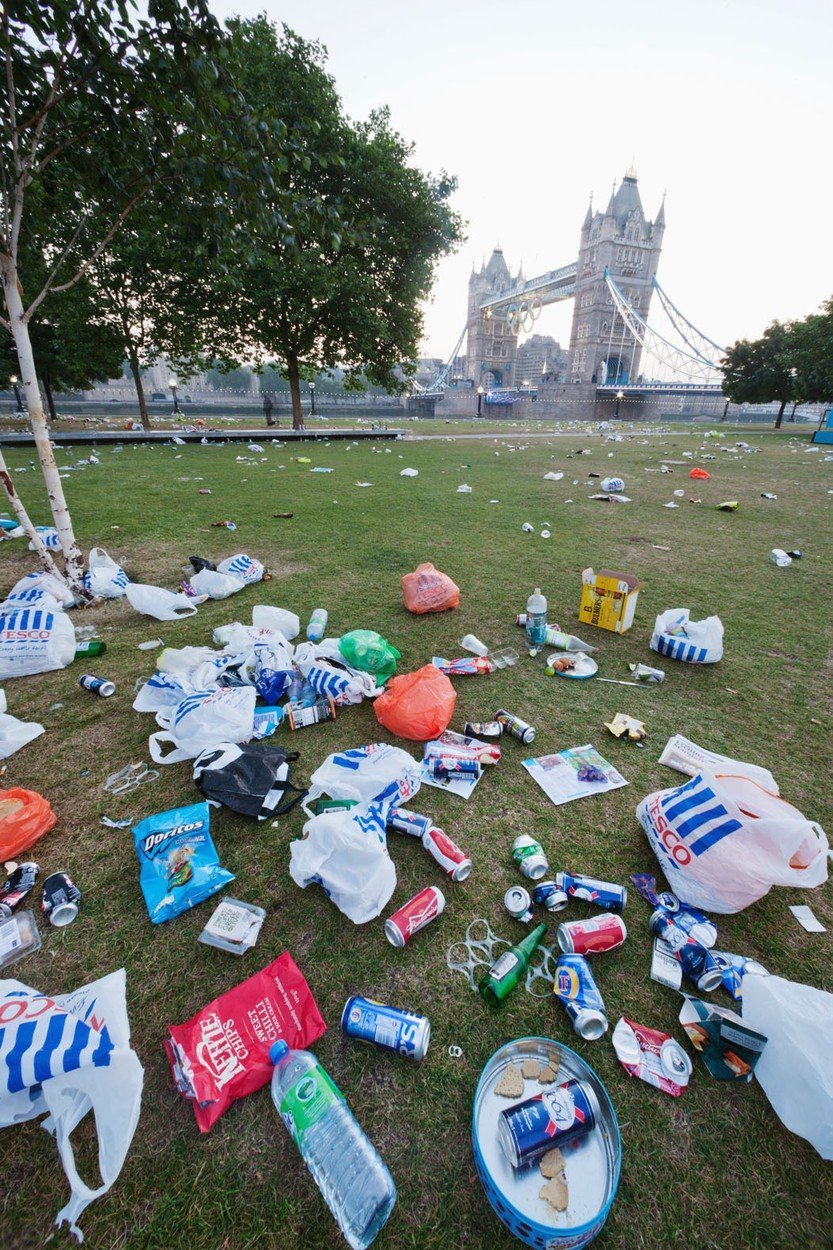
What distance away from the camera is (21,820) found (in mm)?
2115

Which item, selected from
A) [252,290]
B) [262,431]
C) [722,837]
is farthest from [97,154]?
[262,431]

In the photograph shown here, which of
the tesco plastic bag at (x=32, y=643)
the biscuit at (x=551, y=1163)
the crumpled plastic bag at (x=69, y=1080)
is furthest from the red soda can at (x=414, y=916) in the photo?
the tesco plastic bag at (x=32, y=643)

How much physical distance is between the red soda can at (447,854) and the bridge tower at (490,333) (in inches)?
4219

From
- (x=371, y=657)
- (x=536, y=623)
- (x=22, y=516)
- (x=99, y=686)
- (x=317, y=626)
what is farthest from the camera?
(x=22, y=516)

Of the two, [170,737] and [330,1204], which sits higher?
[170,737]

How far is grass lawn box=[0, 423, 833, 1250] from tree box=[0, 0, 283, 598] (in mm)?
2728

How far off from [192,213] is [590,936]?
5713 millimetres

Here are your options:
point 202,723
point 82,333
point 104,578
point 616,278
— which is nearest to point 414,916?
point 202,723

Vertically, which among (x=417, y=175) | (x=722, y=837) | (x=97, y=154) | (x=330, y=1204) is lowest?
(x=330, y=1204)

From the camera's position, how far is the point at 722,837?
189 cm

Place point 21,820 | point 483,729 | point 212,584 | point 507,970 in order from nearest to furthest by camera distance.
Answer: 1. point 507,970
2. point 21,820
3. point 483,729
4. point 212,584

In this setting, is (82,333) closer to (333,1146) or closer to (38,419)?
(38,419)

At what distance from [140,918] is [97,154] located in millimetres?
5889

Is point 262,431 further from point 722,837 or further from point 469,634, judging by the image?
point 722,837
